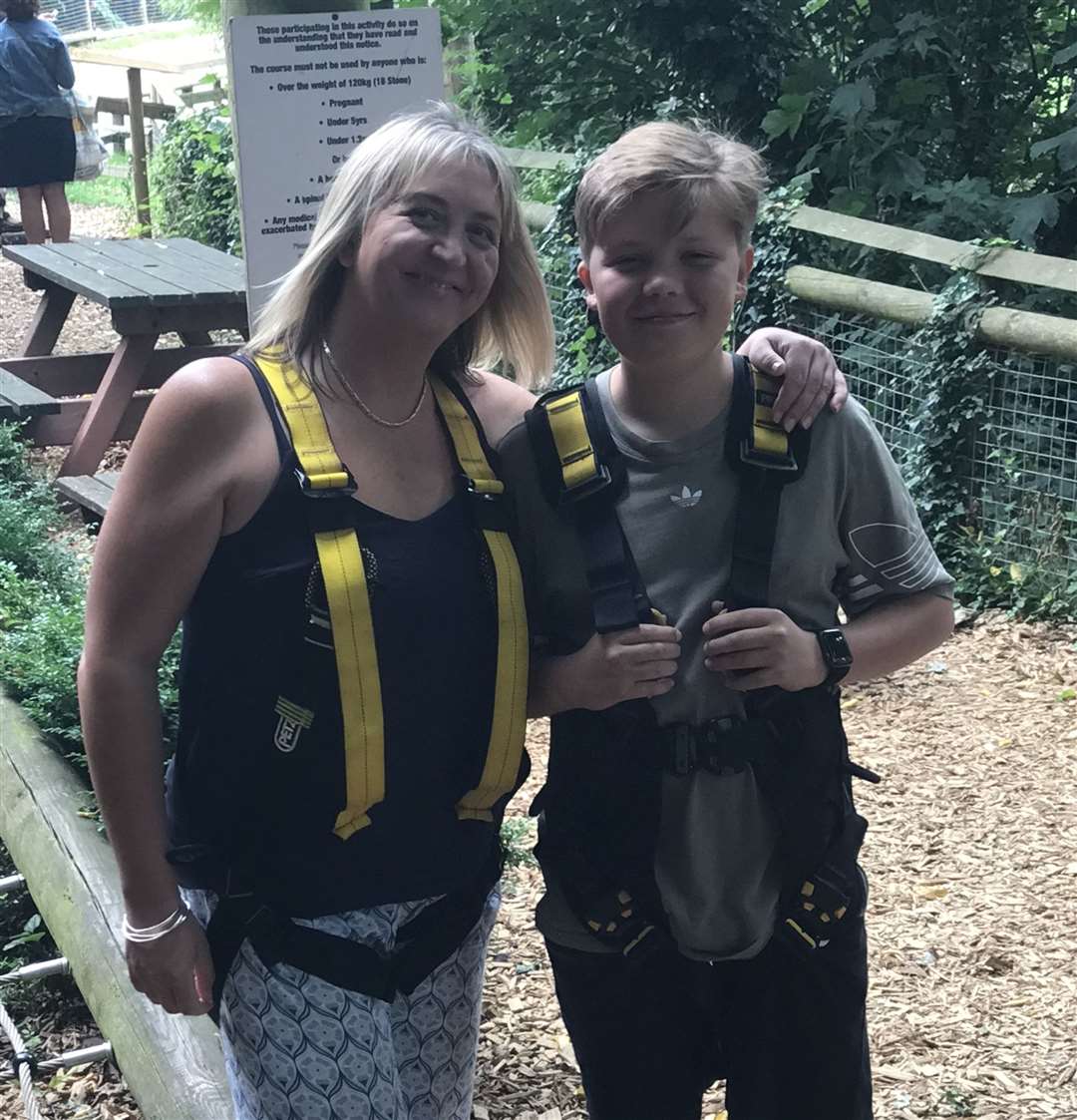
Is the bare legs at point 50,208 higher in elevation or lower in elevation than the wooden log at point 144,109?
higher

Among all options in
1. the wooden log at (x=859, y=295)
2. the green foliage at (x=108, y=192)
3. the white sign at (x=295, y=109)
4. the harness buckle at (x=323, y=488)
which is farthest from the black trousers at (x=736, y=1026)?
the green foliage at (x=108, y=192)

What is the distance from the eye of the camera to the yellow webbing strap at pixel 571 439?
2012 mm

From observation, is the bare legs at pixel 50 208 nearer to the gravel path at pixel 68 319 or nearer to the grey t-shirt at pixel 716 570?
the gravel path at pixel 68 319

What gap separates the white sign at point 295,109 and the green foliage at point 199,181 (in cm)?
767

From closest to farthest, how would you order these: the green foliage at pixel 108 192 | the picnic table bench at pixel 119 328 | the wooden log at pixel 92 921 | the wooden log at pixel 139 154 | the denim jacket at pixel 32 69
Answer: the wooden log at pixel 92 921
the picnic table bench at pixel 119 328
the denim jacket at pixel 32 69
the wooden log at pixel 139 154
the green foliage at pixel 108 192

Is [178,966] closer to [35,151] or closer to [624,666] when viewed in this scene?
[624,666]

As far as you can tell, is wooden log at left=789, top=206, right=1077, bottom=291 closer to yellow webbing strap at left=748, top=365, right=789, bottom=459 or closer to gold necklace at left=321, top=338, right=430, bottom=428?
yellow webbing strap at left=748, top=365, right=789, bottom=459

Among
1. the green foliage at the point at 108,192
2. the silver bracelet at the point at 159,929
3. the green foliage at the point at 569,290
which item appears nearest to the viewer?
the silver bracelet at the point at 159,929

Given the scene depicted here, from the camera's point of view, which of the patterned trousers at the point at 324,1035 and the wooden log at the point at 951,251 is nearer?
the patterned trousers at the point at 324,1035

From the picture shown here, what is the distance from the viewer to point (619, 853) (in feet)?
6.58

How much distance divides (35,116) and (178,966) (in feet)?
35.3

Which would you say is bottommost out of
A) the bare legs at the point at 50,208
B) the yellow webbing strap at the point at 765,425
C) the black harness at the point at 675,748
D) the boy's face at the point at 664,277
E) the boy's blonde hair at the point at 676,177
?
the bare legs at the point at 50,208

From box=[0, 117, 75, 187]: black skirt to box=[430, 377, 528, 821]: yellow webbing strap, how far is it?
10.5m

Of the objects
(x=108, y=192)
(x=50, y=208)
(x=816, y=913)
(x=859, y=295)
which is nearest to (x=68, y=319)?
(x=50, y=208)
